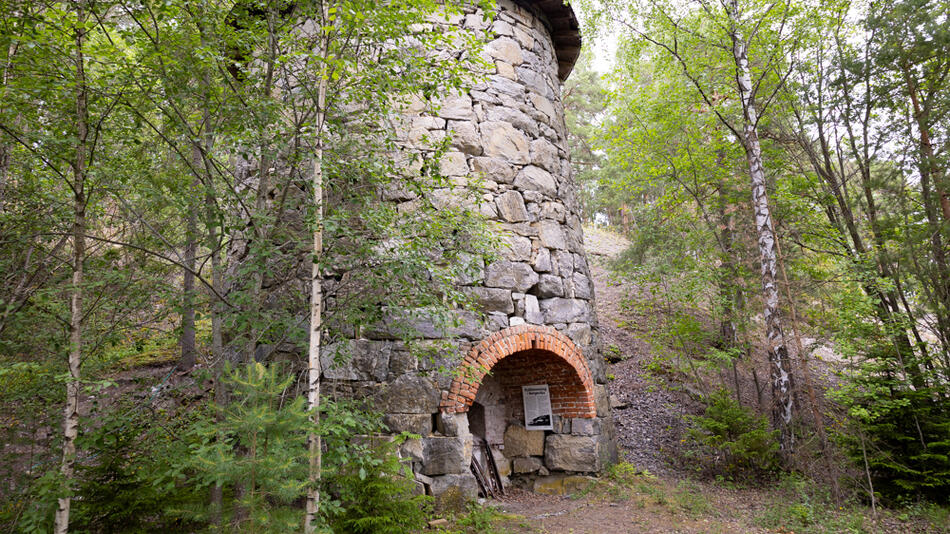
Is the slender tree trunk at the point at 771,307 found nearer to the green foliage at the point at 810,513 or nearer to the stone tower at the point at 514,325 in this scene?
the green foliage at the point at 810,513

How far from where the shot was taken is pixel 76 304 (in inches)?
137

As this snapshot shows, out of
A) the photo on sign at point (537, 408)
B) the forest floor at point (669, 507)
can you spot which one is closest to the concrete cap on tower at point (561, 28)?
the photo on sign at point (537, 408)

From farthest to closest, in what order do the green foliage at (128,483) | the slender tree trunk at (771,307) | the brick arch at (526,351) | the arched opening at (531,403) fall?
the slender tree trunk at (771,307) < the arched opening at (531,403) < the brick arch at (526,351) < the green foliage at (128,483)

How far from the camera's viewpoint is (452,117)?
6438 millimetres

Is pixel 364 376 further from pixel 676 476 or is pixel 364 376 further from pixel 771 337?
pixel 771 337

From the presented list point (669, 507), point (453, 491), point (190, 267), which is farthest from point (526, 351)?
point (190, 267)

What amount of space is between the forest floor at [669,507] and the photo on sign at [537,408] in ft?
2.87

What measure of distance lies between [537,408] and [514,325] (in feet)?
4.98

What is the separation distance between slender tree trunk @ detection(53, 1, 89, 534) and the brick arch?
9.88 ft

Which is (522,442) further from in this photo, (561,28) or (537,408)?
(561,28)

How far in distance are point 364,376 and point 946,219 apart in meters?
7.53

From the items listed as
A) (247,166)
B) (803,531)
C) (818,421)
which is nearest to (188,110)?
(247,166)

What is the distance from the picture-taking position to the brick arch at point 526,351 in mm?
5621

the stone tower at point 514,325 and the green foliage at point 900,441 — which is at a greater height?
the stone tower at point 514,325
